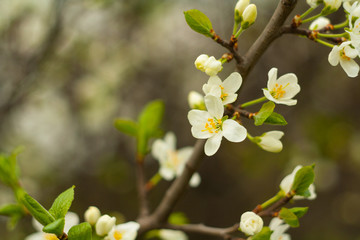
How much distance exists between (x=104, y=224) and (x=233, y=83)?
53 centimetres

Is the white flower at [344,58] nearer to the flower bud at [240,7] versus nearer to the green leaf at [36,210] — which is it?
the flower bud at [240,7]

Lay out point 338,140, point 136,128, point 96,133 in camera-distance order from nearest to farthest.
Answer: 1. point 136,128
2. point 338,140
3. point 96,133

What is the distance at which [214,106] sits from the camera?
95 centimetres

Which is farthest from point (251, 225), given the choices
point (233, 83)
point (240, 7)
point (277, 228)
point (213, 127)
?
point (240, 7)

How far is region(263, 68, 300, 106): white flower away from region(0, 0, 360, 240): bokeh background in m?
2.64

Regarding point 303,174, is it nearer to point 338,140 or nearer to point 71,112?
point 338,140

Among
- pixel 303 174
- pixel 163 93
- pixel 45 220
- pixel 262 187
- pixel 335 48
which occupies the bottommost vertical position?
pixel 262 187

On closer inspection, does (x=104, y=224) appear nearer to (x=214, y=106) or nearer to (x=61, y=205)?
(x=61, y=205)

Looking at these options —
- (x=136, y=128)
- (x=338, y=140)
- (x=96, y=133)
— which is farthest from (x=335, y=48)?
(x=96, y=133)

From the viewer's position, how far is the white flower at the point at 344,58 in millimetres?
982

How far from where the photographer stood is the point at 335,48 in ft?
3.26

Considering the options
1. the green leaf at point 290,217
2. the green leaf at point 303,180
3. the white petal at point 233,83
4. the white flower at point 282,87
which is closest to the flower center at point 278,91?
the white flower at point 282,87

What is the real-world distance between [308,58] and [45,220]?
3.38m

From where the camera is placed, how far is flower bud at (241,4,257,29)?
1.01m
